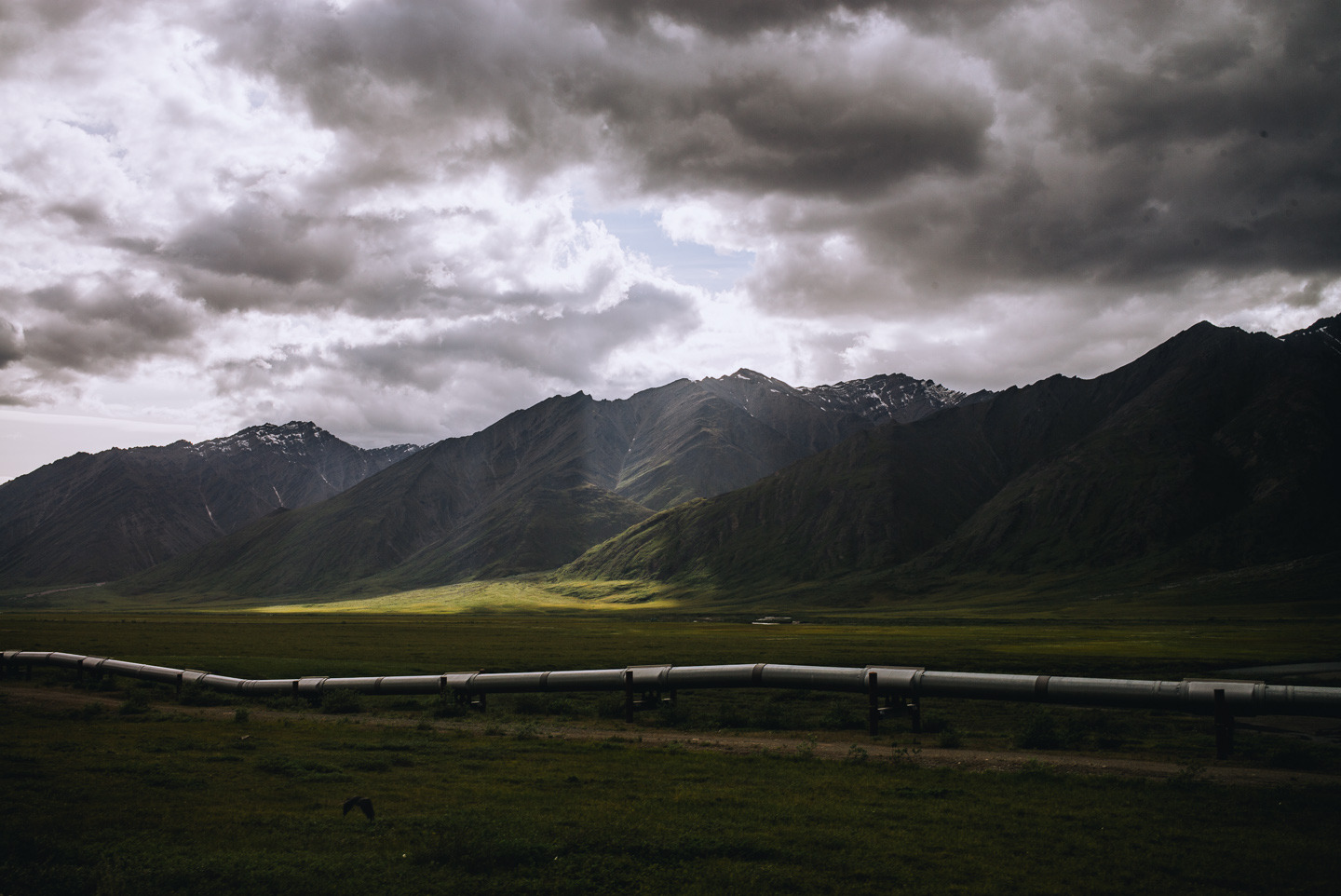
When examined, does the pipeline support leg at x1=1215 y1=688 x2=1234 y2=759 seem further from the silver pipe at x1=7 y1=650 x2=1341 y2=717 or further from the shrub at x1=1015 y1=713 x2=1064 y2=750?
the shrub at x1=1015 y1=713 x2=1064 y2=750

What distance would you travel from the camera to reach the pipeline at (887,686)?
77.7 feet

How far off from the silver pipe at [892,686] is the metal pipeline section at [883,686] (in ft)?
0.11

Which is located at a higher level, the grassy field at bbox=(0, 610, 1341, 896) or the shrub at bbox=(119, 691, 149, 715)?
the grassy field at bbox=(0, 610, 1341, 896)

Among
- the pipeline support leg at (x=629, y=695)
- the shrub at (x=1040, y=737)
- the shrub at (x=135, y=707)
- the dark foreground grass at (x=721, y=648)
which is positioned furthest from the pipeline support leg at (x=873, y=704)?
the dark foreground grass at (x=721, y=648)

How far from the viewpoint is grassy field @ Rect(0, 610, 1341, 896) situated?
44.4 ft

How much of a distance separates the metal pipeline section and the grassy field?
1.28 m

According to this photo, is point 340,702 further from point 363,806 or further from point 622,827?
point 622,827

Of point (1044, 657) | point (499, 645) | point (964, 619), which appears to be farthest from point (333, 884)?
point (964, 619)

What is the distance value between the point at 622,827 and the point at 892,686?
1601cm

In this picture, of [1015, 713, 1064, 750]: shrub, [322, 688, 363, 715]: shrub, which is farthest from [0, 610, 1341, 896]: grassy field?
[322, 688, 363, 715]: shrub

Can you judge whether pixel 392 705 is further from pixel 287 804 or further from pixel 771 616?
pixel 771 616

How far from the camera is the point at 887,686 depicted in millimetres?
29250

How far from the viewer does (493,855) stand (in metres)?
14.2

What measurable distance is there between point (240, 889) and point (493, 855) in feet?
13.6
